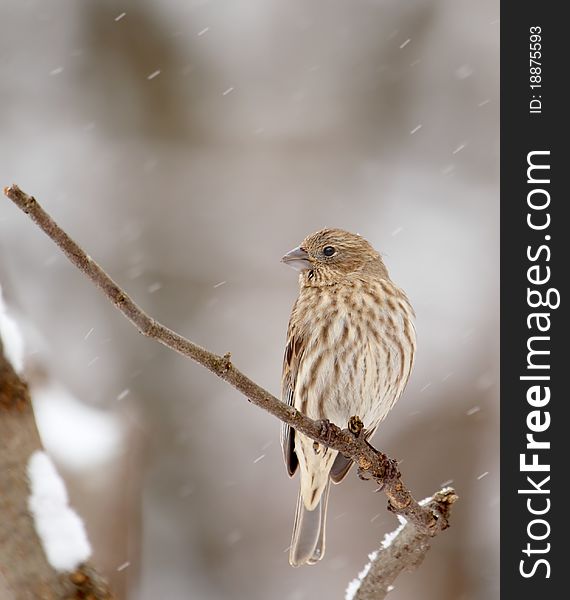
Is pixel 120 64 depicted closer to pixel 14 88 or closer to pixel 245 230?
pixel 14 88

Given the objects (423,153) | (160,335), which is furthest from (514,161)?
(423,153)

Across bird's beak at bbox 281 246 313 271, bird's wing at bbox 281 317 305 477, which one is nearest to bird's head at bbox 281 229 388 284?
bird's beak at bbox 281 246 313 271

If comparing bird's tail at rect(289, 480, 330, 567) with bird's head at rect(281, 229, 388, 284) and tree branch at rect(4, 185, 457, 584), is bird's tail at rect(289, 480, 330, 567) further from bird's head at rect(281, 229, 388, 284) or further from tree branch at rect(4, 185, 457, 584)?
tree branch at rect(4, 185, 457, 584)

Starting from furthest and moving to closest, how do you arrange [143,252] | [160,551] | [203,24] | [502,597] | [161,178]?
[203,24]
[161,178]
[143,252]
[160,551]
[502,597]

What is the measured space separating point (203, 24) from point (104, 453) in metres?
6.69

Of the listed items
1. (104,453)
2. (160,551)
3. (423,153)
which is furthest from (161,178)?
(104,453)

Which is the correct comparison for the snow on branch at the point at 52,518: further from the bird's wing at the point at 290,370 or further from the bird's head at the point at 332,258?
the bird's head at the point at 332,258

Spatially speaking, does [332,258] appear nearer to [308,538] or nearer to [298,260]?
[298,260]

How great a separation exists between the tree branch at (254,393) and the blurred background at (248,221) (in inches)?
163

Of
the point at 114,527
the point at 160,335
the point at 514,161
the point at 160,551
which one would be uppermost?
the point at 514,161

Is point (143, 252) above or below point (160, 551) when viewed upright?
above

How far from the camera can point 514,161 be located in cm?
491

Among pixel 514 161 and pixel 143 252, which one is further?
pixel 143 252

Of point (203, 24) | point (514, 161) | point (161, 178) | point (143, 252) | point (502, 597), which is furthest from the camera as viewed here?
point (203, 24)
